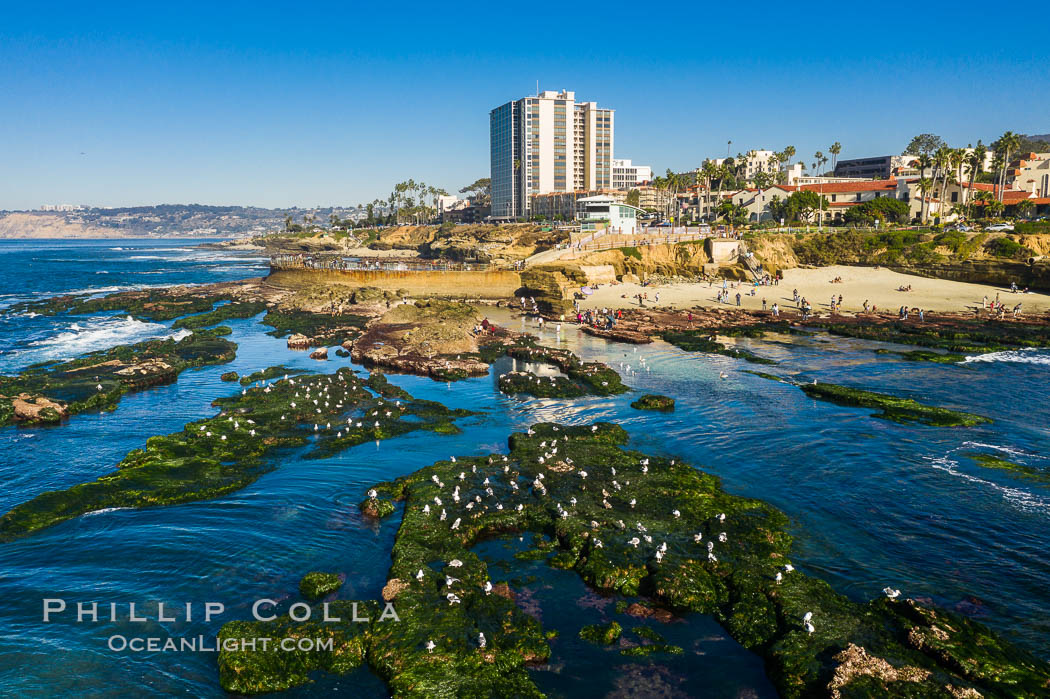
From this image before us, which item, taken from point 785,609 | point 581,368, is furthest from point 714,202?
point 785,609

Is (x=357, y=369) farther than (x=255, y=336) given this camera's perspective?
No

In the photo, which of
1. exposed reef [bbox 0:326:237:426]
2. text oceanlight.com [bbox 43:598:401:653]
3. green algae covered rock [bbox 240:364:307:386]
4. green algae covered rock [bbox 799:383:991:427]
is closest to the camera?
text oceanlight.com [bbox 43:598:401:653]

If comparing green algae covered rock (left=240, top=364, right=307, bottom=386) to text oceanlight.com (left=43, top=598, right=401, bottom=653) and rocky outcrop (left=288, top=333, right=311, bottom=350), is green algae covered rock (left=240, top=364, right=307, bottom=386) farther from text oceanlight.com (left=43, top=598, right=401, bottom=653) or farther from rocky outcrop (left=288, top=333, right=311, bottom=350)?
text oceanlight.com (left=43, top=598, right=401, bottom=653)

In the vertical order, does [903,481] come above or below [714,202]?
below

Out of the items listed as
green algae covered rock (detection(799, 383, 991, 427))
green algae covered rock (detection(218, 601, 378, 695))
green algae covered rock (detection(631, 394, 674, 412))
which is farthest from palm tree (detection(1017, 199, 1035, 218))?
green algae covered rock (detection(218, 601, 378, 695))

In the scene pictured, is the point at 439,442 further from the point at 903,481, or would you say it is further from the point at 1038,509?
the point at 1038,509

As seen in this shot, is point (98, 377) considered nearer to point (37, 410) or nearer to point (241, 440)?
point (37, 410)
